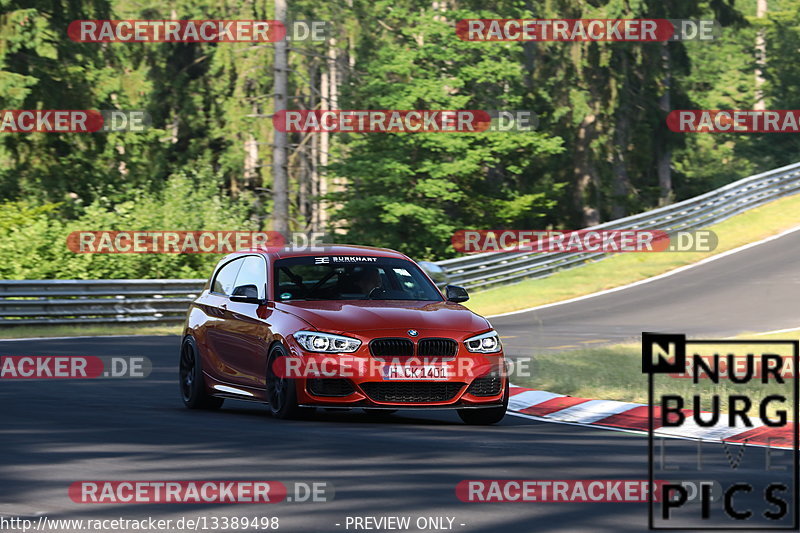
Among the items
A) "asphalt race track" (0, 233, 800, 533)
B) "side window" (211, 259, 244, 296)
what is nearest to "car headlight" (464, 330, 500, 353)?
"asphalt race track" (0, 233, 800, 533)

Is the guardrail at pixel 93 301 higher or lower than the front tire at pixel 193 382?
lower

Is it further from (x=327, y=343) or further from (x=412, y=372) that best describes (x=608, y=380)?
(x=327, y=343)

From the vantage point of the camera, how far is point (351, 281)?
12992 mm

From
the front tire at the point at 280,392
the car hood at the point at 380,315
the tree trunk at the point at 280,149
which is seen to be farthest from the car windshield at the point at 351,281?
the tree trunk at the point at 280,149

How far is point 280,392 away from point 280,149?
25175mm

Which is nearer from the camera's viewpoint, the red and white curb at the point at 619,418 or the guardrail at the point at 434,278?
the red and white curb at the point at 619,418

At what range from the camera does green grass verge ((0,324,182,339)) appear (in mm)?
25922

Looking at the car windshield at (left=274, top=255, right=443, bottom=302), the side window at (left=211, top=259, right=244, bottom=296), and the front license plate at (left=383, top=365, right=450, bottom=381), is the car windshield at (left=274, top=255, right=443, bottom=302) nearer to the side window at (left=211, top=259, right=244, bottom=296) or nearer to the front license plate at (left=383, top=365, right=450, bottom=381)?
the side window at (left=211, top=259, right=244, bottom=296)

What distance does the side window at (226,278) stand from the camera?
13969 mm

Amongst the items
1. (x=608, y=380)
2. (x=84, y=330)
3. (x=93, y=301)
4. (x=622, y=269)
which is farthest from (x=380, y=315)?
(x=622, y=269)

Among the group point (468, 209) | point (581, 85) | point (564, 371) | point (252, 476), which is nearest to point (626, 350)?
point (564, 371)

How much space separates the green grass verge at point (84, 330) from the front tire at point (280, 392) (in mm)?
13500

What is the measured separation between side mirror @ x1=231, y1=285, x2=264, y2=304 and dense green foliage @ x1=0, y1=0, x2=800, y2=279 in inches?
828

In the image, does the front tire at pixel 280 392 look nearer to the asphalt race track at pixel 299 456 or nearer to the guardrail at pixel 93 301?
the asphalt race track at pixel 299 456
